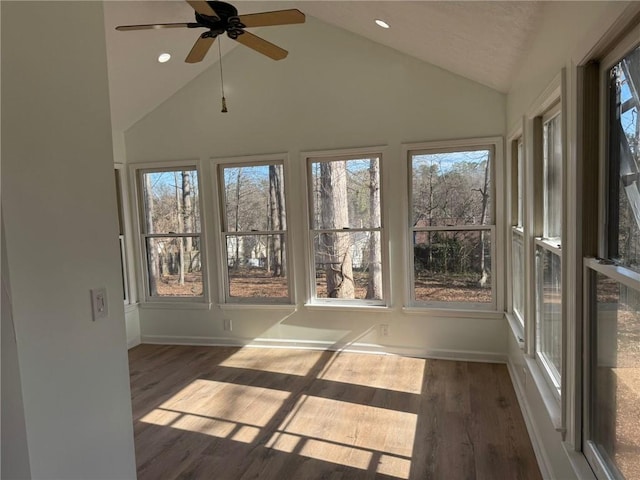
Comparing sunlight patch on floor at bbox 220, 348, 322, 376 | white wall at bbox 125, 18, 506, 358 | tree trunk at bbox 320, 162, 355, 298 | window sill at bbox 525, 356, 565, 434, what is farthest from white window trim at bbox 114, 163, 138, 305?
window sill at bbox 525, 356, 565, 434

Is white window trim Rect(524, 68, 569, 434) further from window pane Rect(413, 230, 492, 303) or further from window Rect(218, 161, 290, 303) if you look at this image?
window Rect(218, 161, 290, 303)

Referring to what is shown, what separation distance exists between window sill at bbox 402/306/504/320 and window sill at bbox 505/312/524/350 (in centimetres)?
15

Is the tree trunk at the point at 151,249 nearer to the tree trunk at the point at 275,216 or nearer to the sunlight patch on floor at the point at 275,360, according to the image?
the sunlight patch on floor at the point at 275,360

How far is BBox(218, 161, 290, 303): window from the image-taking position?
459 cm

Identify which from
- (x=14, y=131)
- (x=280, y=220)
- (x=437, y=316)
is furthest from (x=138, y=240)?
(x=14, y=131)

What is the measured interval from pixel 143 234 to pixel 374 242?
106 inches

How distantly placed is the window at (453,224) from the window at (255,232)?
138cm

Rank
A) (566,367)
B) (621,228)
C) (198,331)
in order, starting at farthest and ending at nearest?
(198,331), (566,367), (621,228)

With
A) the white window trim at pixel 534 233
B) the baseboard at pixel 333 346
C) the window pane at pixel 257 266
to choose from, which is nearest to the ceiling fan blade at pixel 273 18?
the white window trim at pixel 534 233

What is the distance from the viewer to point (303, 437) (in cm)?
280

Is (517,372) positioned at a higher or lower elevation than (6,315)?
lower

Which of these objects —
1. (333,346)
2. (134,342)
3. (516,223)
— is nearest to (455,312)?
(516,223)

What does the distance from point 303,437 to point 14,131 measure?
92.8 inches

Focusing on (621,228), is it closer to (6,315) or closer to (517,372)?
(6,315)
